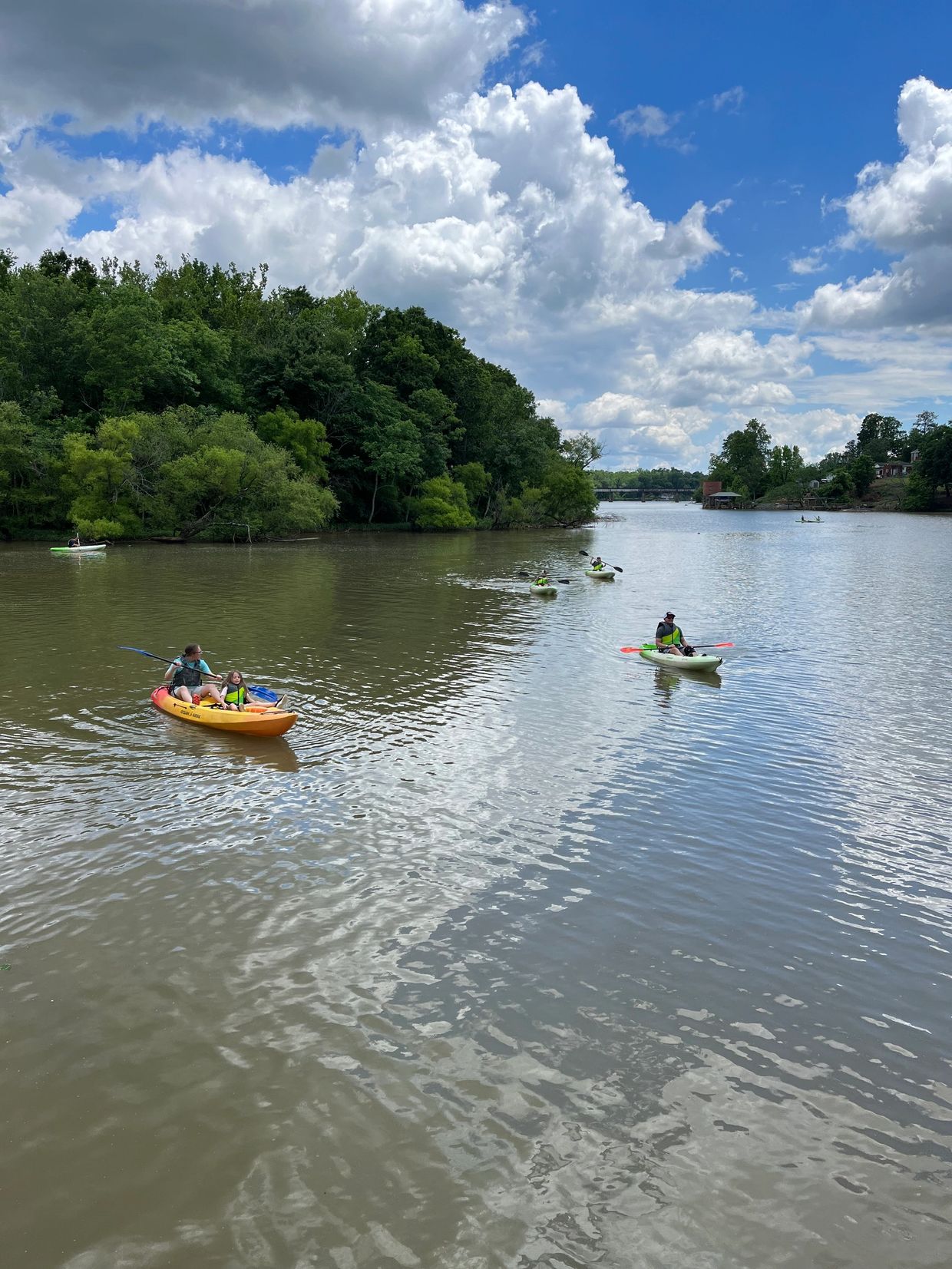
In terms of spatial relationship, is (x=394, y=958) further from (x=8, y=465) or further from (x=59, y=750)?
(x=8, y=465)

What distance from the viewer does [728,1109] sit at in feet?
20.6

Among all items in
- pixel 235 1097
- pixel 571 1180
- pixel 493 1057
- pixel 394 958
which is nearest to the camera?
pixel 571 1180

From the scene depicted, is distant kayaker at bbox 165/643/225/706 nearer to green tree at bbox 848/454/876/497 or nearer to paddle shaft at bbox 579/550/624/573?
paddle shaft at bbox 579/550/624/573

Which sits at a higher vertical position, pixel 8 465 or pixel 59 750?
pixel 8 465

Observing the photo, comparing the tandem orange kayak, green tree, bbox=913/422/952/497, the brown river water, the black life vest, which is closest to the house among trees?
green tree, bbox=913/422/952/497

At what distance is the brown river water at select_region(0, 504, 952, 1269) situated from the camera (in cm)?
534

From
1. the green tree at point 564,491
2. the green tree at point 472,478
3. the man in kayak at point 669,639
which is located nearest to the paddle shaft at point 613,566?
the man in kayak at point 669,639

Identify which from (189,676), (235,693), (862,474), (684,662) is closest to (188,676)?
(189,676)

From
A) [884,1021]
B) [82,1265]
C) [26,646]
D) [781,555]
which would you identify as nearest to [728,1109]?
[884,1021]

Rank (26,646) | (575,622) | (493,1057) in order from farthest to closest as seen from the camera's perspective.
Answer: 1. (575,622)
2. (26,646)
3. (493,1057)

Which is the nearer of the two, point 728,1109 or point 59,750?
point 728,1109

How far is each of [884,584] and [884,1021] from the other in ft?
135

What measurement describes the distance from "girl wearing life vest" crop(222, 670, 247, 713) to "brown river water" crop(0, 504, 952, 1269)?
1.02 metres

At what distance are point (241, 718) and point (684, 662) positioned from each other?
11.7 m
